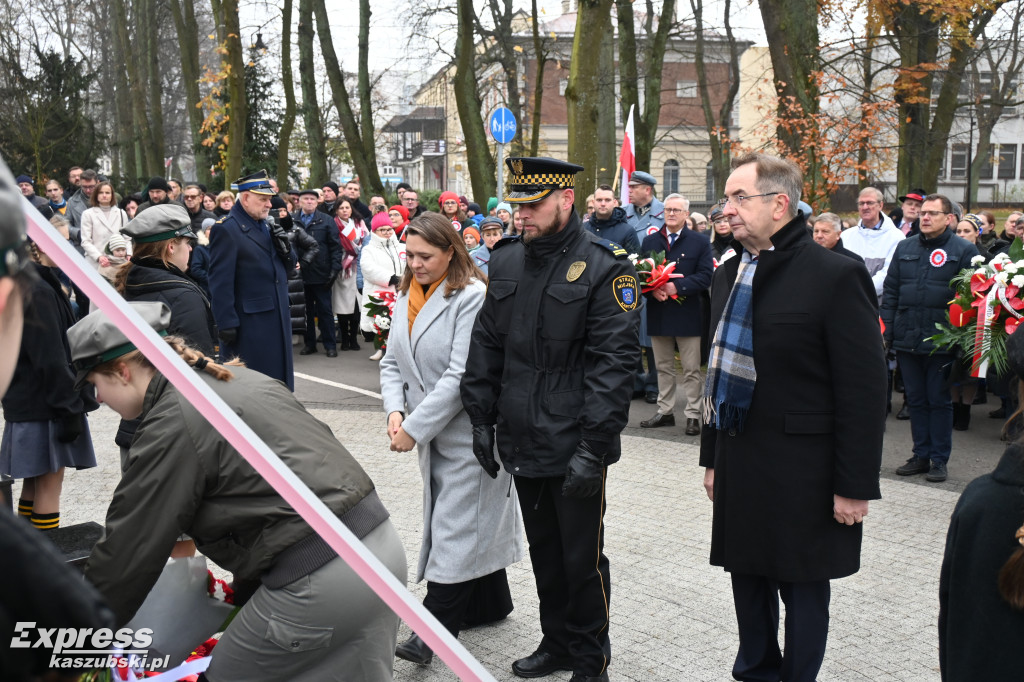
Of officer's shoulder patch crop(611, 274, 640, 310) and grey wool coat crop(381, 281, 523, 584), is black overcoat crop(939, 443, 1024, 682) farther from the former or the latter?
grey wool coat crop(381, 281, 523, 584)

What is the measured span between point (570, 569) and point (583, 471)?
0.52 meters

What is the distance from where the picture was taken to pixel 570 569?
4.07 metres

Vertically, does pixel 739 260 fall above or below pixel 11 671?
above

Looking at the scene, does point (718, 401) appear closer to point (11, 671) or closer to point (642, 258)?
point (11, 671)

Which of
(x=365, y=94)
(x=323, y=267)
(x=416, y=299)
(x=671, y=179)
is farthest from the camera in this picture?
(x=671, y=179)

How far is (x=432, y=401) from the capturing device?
14.3 ft

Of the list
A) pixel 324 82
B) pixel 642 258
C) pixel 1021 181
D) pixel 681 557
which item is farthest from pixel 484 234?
pixel 1021 181

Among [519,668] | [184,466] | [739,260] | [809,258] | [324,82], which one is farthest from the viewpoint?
[324,82]

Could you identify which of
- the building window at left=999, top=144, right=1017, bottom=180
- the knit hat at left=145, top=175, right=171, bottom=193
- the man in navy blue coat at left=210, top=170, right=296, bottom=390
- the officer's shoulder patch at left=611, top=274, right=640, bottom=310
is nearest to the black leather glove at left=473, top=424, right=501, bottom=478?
the officer's shoulder patch at left=611, top=274, right=640, bottom=310

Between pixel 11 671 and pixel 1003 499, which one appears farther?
pixel 1003 499

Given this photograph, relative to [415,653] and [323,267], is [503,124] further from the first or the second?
[415,653]

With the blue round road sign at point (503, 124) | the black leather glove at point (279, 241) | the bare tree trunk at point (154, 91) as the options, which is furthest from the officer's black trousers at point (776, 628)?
the bare tree trunk at point (154, 91)

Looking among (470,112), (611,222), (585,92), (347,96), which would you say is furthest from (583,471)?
(347,96)

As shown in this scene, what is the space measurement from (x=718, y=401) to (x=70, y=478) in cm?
555
